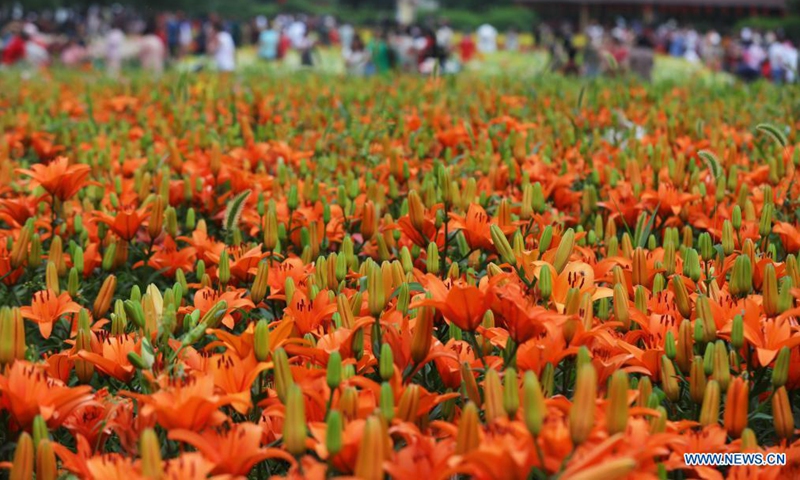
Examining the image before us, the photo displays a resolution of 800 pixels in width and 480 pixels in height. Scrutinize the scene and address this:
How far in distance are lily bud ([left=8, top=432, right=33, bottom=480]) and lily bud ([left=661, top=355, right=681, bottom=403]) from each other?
3.22ft

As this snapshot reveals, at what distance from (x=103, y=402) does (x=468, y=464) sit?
0.68 metres

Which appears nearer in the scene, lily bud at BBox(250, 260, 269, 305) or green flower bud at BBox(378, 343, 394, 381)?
green flower bud at BBox(378, 343, 394, 381)

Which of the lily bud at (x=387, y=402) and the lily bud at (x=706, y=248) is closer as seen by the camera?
the lily bud at (x=387, y=402)

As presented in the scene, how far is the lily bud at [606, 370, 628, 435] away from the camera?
120 centimetres

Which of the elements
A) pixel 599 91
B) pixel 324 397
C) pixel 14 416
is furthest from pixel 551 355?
pixel 599 91

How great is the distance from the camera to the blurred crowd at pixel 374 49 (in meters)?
12.2

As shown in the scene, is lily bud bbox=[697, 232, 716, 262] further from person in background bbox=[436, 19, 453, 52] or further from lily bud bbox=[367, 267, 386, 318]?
person in background bbox=[436, 19, 453, 52]

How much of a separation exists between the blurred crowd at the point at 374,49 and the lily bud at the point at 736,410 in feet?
11.3

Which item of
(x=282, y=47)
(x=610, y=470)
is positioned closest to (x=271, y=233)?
(x=610, y=470)

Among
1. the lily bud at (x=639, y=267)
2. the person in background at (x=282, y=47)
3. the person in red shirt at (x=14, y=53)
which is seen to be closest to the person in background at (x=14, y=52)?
the person in red shirt at (x=14, y=53)

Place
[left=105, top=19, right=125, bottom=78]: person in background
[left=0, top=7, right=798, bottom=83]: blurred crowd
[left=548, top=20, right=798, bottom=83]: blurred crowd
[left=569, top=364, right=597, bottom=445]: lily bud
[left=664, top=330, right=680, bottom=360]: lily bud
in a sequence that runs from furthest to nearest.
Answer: [left=105, top=19, right=125, bottom=78]: person in background, [left=0, top=7, right=798, bottom=83]: blurred crowd, [left=548, top=20, right=798, bottom=83]: blurred crowd, [left=664, top=330, right=680, bottom=360]: lily bud, [left=569, top=364, right=597, bottom=445]: lily bud

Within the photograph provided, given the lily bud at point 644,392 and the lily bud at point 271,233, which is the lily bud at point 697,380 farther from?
the lily bud at point 271,233

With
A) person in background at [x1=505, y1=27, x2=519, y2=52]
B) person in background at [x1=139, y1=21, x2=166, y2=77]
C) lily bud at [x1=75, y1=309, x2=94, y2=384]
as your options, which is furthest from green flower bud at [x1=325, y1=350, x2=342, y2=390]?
person in background at [x1=505, y1=27, x2=519, y2=52]

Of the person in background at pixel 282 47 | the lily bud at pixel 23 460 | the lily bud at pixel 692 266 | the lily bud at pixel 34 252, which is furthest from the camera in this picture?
the person in background at pixel 282 47
